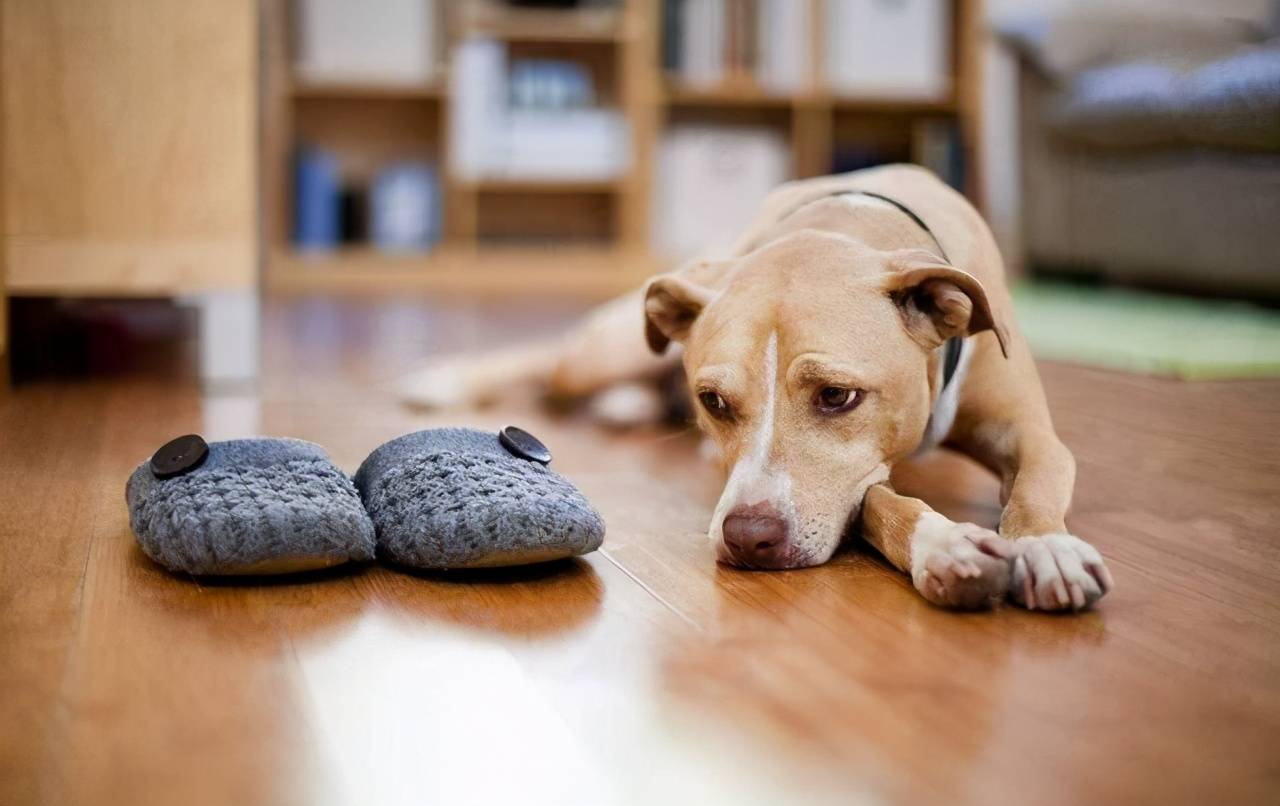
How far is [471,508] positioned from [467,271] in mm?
3990

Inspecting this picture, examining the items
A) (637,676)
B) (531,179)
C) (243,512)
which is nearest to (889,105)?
(531,179)

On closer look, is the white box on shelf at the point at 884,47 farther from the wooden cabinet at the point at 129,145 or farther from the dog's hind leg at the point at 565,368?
the wooden cabinet at the point at 129,145

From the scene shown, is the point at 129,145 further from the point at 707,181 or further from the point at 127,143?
the point at 707,181

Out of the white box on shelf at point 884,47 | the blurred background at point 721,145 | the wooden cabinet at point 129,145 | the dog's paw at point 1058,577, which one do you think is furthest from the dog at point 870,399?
the white box on shelf at point 884,47

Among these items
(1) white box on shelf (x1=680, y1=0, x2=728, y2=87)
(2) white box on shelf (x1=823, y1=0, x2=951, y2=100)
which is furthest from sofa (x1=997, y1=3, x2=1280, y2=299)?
(1) white box on shelf (x1=680, y1=0, x2=728, y2=87)

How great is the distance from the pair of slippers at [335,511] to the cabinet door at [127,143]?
3.51ft

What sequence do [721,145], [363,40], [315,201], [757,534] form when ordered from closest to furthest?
[757,534] → [363,40] → [315,201] → [721,145]

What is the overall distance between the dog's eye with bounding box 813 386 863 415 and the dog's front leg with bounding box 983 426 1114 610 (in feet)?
0.64

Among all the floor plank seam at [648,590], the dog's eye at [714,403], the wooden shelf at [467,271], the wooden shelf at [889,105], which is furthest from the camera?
the wooden shelf at [889,105]

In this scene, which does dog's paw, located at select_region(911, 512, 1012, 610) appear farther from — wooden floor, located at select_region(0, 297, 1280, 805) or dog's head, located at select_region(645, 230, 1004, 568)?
dog's head, located at select_region(645, 230, 1004, 568)

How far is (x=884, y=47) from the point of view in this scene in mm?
5219

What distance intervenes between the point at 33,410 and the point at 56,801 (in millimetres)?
1486

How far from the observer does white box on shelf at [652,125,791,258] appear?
5301 millimetres

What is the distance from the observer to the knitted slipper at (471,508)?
1230 millimetres
